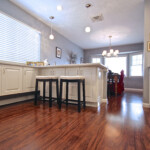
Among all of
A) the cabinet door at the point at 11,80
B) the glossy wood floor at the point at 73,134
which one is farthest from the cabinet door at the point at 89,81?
the cabinet door at the point at 11,80

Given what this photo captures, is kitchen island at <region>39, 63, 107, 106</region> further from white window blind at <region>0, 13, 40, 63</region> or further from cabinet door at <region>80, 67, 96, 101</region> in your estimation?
white window blind at <region>0, 13, 40, 63</region>

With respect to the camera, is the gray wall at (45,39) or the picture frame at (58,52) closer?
the gray wall at (45,39)

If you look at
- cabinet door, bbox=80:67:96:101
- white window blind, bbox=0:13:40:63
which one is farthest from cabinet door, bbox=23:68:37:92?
cabinet door, bbox=80:67:96:101

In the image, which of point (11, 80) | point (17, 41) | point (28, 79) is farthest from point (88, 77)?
point (17, 41)

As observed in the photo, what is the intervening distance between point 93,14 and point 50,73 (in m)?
2.27

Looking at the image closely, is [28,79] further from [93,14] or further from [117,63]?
[117,63]

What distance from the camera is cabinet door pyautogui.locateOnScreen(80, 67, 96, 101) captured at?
2238 millimetres

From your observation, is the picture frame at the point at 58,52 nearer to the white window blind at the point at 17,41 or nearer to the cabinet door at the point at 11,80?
the white window blind at the point at 17,41

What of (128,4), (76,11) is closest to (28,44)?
(76,11)

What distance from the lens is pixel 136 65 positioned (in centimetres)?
587

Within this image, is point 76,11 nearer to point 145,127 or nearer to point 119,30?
point 119,30

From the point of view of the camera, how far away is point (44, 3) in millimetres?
2717

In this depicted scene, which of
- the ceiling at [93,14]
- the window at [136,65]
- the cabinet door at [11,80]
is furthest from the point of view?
the window at [136,65]

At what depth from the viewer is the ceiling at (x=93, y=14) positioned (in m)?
2.72
